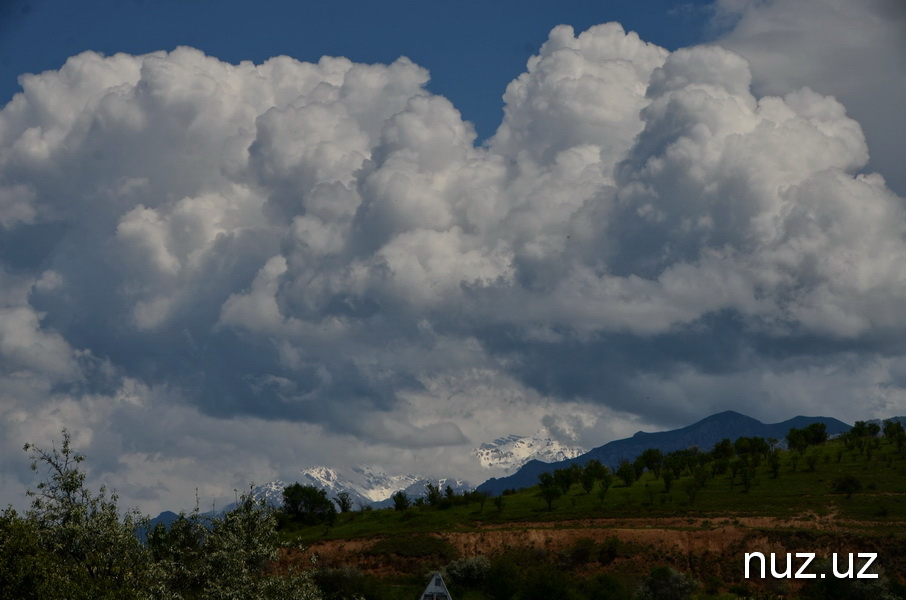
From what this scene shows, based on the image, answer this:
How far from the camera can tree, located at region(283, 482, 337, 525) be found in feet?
532

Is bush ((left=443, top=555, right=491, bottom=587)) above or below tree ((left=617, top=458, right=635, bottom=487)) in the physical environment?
below

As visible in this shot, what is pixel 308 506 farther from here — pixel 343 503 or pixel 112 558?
pixel 112 558

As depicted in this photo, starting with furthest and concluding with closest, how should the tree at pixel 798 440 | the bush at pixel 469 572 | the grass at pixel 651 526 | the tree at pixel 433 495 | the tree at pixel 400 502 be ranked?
the tree at pixel 798 440 → the tree at pixel 433 495 → the tree at pixel 400 502 → the bush at pixel 469 572 → the grass at pixel 651 526

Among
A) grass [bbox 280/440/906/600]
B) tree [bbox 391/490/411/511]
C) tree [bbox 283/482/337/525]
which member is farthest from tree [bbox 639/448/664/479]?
tree [bbox 283/482/337/525]

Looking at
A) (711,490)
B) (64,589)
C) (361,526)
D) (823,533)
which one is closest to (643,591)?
(823,533)

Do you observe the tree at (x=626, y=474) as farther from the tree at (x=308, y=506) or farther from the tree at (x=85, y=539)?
the tree at (x=85, y=539)

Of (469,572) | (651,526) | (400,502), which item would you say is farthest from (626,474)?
(469,572)

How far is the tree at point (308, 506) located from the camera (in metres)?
162

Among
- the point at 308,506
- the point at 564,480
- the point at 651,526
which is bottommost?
the point at 651,526

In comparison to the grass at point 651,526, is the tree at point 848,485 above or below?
above

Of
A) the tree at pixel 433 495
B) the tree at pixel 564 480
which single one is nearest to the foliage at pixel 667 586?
the tree at pixel 564 480

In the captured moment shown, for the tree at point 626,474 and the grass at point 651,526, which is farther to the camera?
the tree at point 626,474

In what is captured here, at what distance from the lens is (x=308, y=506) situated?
16450 cm

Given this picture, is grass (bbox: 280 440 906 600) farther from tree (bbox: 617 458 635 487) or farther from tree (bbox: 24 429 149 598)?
tree (bbox: 24 429 149 598)
